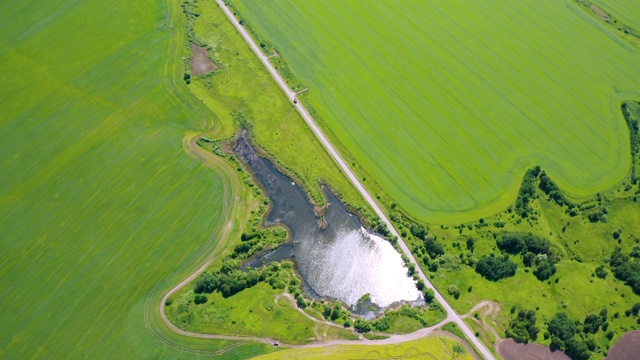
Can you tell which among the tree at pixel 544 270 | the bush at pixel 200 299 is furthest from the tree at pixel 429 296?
the bush at pixel 200 299

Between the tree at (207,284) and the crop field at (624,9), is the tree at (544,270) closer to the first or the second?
the tree at (207,284)

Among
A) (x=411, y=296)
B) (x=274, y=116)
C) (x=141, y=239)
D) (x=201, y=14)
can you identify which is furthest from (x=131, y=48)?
(x=411, y=296)

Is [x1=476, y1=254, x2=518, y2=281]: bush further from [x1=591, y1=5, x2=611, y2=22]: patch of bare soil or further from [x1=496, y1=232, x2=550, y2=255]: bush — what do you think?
[x1=591, y1=5, x2=611, y2=22]: patch of bare soil

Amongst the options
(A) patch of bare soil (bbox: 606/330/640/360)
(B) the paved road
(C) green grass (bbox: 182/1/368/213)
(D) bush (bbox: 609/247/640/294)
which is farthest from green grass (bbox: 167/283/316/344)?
(D) bush (bbox: 609/247/640/294)

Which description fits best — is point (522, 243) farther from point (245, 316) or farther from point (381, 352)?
point (245, 316)

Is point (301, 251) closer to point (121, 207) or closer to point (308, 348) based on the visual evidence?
point (308, 348)

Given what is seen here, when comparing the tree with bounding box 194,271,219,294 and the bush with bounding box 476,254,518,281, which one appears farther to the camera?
the bush with bounding box 476,254,518,281
